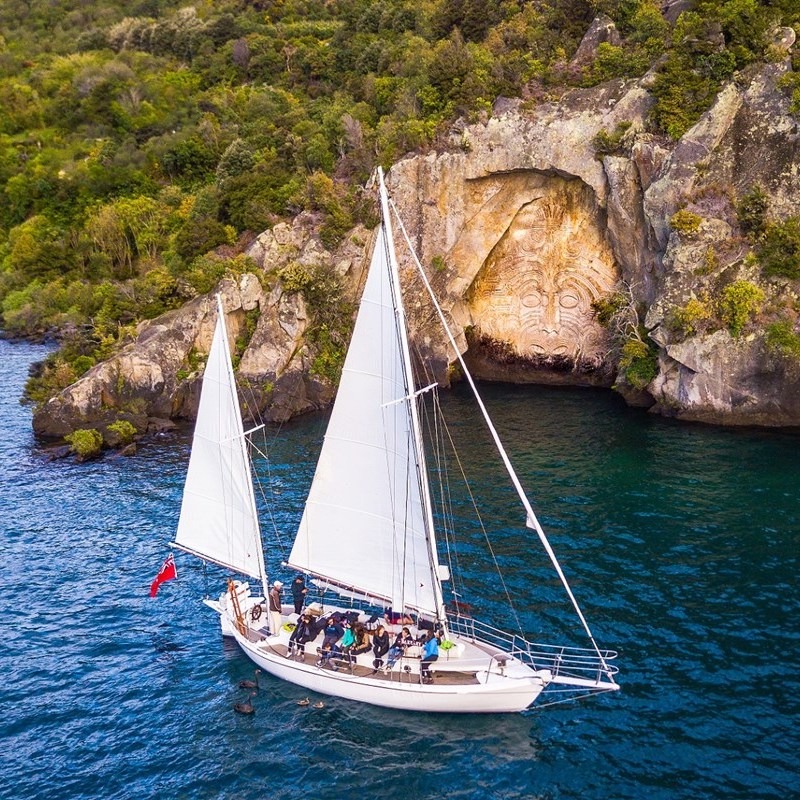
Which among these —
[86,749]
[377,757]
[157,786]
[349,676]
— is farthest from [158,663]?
[377,757]

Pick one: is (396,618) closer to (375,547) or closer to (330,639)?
(330,639)

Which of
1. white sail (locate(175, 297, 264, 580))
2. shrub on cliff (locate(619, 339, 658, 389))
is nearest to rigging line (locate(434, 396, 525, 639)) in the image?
white sail (locate(175, 297, 264, 580))

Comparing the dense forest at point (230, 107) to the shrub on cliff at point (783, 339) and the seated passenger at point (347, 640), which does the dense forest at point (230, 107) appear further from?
the seated passenger at point (347, 640)

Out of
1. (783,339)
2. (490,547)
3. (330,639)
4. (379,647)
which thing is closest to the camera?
(379,647)

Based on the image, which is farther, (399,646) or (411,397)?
(399,646)

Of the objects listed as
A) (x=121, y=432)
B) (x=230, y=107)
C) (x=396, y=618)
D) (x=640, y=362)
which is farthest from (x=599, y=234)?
(x=230, y=107)

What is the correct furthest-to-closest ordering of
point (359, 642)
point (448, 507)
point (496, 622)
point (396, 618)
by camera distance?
point (448, 507) → point (496, 622) → point (396, 618) → point (359, 642)

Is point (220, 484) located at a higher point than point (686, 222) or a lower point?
lower
